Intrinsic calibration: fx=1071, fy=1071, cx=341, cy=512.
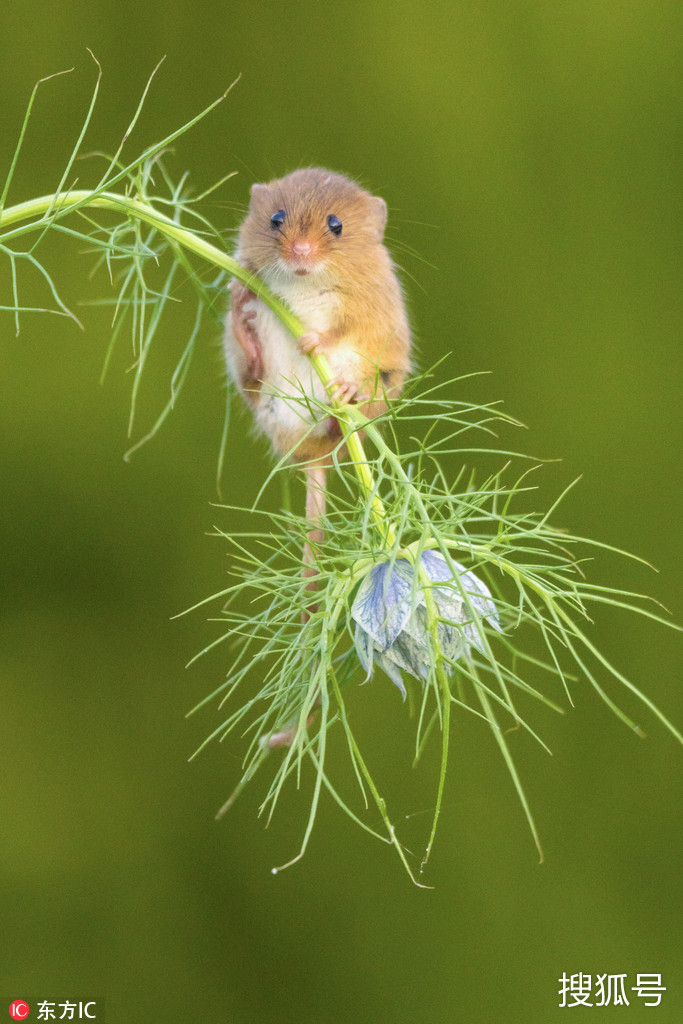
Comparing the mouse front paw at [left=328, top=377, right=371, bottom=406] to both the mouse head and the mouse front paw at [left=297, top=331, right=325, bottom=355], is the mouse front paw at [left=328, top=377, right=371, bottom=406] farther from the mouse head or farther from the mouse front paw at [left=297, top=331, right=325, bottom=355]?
the mouse head

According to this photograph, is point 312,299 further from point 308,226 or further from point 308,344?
point 308,344

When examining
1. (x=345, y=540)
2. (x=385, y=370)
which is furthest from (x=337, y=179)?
(x=345, y=540)

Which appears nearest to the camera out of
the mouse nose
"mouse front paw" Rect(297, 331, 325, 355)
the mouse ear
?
"mouse front paw" Rect(297, 331, 325, 355)

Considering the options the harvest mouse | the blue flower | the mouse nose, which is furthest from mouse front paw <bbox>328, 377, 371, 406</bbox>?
the blue flower

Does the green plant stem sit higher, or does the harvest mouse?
the harvest mouse

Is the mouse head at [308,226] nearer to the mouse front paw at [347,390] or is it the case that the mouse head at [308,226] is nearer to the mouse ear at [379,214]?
the mouse ear at [379,214]

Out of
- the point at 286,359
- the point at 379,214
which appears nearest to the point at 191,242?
the point at 286,359
